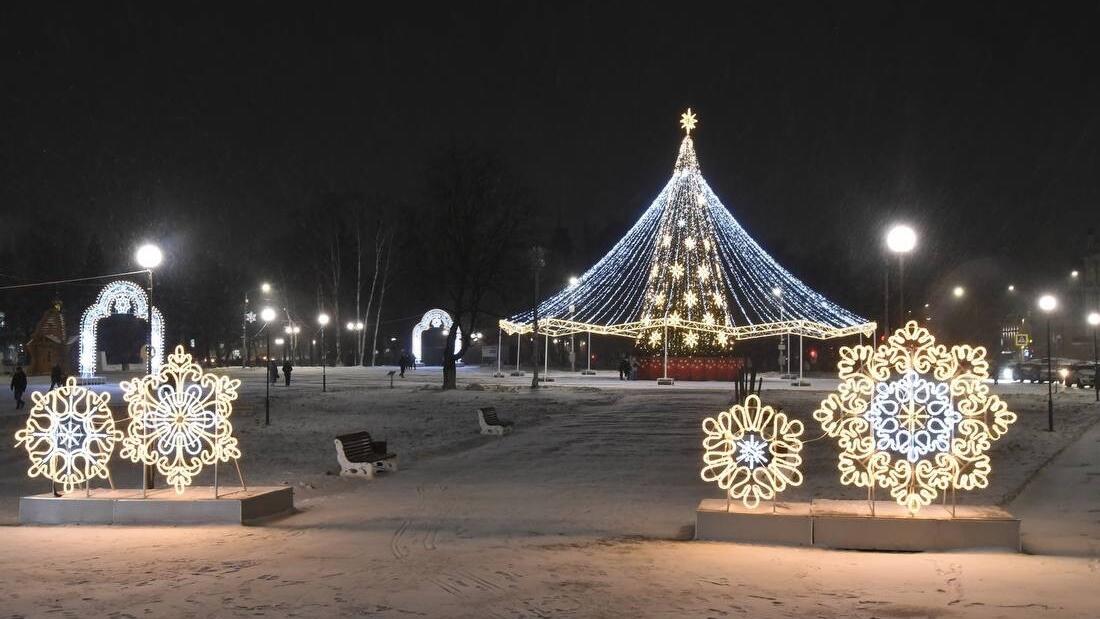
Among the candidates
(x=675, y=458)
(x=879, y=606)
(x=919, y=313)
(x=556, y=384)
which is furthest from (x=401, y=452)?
(x=919, y=313)

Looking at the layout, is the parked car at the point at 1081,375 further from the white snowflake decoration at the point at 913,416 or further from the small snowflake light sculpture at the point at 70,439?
the small snowflake light sculpture at the point at 70,439

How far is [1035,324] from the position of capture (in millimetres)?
99750

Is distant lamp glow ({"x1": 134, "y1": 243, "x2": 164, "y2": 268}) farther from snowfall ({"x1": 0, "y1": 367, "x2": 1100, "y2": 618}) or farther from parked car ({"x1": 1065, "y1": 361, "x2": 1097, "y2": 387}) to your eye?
parked car ({"x1": 1065, "y1": 361, "x2": 1097, "y2": 387})

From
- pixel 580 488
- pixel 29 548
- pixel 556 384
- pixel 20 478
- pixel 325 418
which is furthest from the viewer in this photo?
pixel 556 384

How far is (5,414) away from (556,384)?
67.9ft

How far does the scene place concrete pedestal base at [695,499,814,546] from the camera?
10734 mm

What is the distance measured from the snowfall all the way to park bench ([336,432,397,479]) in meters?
0.42

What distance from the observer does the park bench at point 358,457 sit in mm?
16672

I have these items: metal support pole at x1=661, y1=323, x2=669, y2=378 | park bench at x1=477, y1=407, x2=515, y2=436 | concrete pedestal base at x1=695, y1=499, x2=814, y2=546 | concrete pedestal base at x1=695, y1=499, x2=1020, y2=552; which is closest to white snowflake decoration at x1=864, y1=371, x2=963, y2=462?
concrete pedestal base at x1=695, y1=499, x2=1020, y2=552

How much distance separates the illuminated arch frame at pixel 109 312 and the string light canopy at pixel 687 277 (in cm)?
1554

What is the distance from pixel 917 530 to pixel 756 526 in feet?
5.39

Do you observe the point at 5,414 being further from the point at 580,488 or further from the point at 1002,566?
the point at 1002,566

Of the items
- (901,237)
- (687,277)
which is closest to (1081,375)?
(687,277)

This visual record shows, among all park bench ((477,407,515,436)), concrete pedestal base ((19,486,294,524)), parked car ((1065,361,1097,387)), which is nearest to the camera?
concrete pedestal base ((19,486,294,524))
